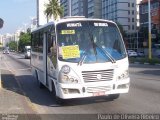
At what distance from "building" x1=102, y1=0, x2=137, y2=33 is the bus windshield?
115527 mm

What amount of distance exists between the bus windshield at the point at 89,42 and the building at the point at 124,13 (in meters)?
116

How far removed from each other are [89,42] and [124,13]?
119204 millimetres

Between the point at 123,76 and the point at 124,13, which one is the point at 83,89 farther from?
the point at 124,13

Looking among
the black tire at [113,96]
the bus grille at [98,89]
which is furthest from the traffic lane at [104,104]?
the bus grille at [98,89]

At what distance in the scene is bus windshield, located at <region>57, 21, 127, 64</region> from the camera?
461 inches

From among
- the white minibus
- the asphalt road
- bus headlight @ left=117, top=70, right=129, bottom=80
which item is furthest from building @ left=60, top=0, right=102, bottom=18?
bus headlight @ left=117, top=70, right=129, bottom=80

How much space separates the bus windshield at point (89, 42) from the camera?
11.7 metres

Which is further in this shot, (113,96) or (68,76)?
(113,96)

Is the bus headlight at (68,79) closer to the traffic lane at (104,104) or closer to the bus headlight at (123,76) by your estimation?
the traffic lane at (104,104)

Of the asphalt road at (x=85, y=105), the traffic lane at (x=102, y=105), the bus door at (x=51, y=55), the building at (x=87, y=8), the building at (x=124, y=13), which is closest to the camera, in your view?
the asphalt road at (x=85, y=105)

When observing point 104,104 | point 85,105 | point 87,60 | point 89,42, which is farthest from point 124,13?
point 87,60

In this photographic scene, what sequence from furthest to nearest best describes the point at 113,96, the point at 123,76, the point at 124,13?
the point at 124,13, the point at 113,96, the point at 123,76

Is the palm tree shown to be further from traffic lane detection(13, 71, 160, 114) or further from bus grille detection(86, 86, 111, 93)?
bus grille detection(86, 86, 111, 93)

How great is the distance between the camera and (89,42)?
12.0 metres
